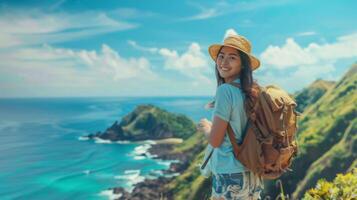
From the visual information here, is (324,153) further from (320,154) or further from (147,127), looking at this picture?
→ (147,127)

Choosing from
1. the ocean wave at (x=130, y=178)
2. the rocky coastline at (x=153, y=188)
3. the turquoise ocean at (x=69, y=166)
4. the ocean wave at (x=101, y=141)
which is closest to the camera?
the rocky coastline at (x=153, y=188)

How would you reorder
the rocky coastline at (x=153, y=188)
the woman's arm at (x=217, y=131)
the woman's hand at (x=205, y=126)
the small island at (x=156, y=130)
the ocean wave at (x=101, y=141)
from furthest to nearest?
the ocean wave at (x=101, y=141), the small island at (x=156, y=130), the rocky coastline at (x=153, y=188), the woman's hand at (x=205, y=126), the woman's arm at (x=217, y=131)

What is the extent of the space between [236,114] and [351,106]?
63459 mm

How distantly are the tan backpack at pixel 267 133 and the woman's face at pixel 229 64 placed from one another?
391 millimetres

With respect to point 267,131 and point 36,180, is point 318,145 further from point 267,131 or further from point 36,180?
point 36,180

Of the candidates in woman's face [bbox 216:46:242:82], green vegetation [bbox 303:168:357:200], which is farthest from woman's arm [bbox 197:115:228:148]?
green vegetation [bbox 303:168:357:200]

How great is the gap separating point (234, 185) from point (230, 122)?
613 mm

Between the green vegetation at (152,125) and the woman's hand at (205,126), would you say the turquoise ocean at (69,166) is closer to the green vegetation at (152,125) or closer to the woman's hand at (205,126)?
the green vegetation at (152,125)

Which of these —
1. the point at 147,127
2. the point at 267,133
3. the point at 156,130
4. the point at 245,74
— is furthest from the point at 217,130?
the point at 147,127

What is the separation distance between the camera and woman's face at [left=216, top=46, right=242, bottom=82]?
4559 mm

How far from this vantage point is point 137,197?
2817 inches

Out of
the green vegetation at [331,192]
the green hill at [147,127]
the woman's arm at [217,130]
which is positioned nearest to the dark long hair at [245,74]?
the woman's arm at [217,130]

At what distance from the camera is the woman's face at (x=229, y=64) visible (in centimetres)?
456

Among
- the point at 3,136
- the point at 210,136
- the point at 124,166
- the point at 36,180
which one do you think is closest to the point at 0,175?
the point at 36,180
